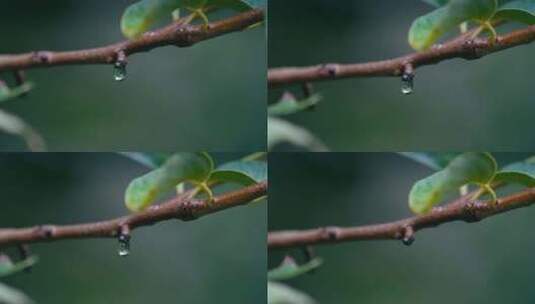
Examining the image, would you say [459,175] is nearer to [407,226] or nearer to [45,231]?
[407,226]

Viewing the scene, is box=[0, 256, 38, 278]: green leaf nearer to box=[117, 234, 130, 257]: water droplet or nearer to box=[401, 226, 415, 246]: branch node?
box=[117, 234, 130, 257]: water droplet

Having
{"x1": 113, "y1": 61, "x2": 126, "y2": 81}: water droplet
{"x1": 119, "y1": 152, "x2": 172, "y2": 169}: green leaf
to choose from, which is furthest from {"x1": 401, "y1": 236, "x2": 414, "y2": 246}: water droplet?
{"x1": 113, "y1": 61, "x2": 126, "y2": 81}: water droplet

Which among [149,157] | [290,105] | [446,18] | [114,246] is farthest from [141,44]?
[446,18]

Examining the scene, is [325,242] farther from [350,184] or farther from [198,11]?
[198,11]

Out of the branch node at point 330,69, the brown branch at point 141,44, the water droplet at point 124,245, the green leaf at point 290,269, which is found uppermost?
the brown branch at point 141,44

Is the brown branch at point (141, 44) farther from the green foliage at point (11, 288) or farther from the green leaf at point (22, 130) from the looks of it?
the green foliage at point (11, 288)

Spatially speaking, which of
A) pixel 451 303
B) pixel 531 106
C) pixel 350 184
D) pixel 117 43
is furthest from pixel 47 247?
pixel 531 106

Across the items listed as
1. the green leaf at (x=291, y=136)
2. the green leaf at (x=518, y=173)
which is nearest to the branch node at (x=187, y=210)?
the green leaf at (x=291, y=136)
